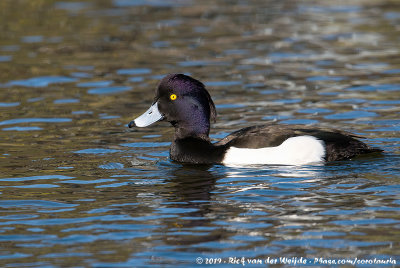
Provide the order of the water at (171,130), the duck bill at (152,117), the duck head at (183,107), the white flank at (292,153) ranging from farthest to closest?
the duck bill at (152,117) < the duck head at (183,107) < the white flank at (292,153) < the water at (171,130)

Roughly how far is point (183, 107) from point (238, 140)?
99cm

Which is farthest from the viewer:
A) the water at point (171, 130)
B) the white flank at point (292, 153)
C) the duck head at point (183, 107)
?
the duck head at point (183, 107)

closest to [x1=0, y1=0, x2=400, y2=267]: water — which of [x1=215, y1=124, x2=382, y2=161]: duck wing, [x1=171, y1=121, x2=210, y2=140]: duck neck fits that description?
[x1=215, y1=124, x2=382, y2=161]: duck wing

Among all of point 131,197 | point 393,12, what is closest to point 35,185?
point 131,197

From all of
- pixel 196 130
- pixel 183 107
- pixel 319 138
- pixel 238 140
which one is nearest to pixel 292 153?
pixel 319 138

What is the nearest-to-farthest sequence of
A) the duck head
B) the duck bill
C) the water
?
the water < the duck head < the duck bill

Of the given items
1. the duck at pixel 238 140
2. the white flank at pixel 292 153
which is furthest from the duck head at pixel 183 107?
the white flank at pixel 292 153

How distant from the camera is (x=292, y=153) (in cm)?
938

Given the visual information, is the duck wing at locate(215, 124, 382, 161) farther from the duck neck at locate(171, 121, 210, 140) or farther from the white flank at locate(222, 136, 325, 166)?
the duck neck at locate(171, 121, 210, 140)

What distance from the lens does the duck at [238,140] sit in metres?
9.41

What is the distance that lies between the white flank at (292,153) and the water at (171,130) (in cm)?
17

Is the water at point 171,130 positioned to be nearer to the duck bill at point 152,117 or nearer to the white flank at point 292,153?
the white flank at point 292,153

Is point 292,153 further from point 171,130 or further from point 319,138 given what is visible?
point 171,130

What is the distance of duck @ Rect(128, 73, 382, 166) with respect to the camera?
9414 mm
